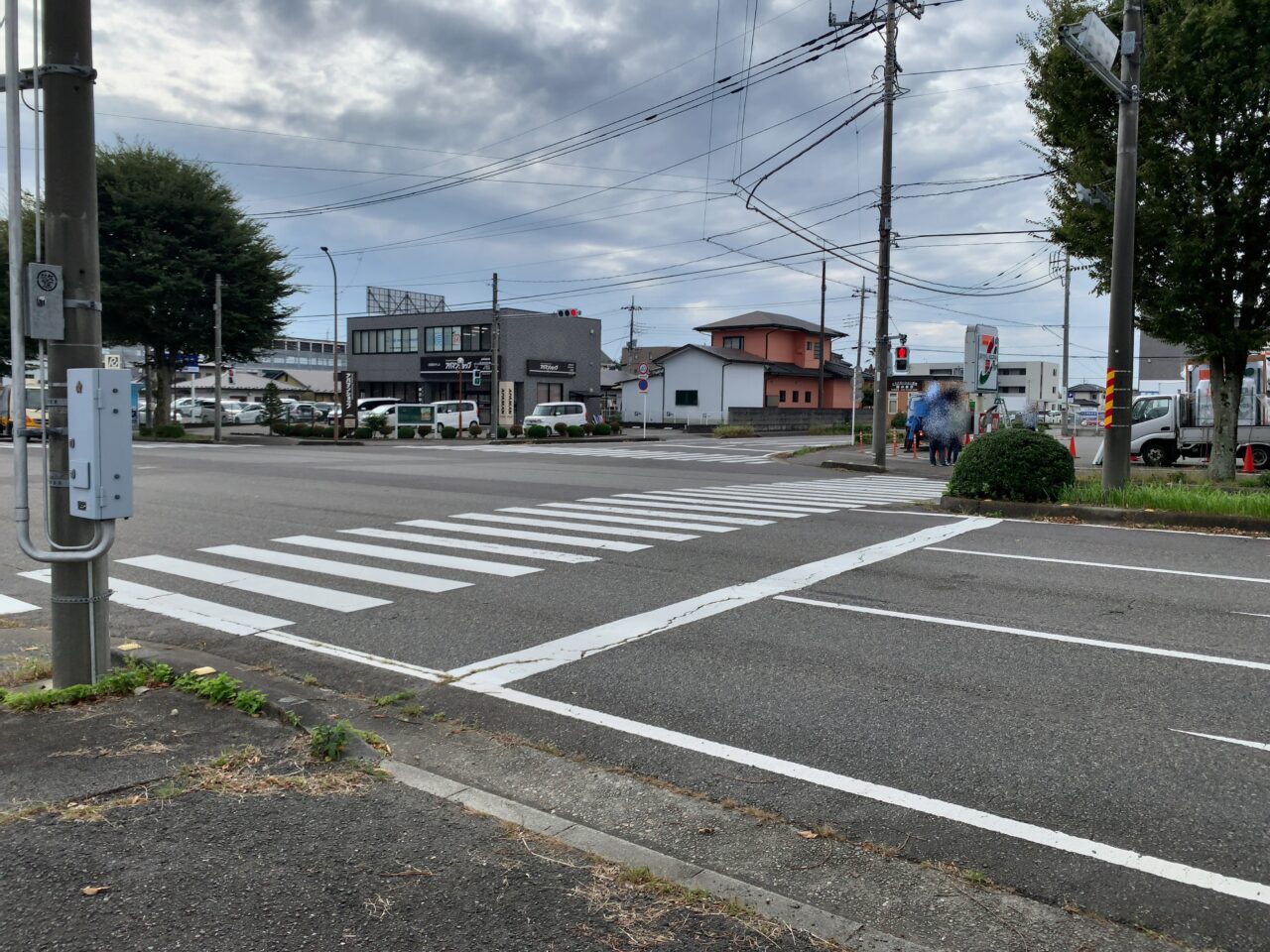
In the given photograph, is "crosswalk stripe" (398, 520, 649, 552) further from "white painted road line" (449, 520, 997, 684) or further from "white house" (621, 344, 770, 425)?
"white house" (621, 344, 770, 425)

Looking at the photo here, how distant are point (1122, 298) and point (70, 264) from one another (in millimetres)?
13452

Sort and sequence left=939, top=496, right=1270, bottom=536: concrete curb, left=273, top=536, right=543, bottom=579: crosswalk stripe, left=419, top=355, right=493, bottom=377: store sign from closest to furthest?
left=273, top=536, right=543, bottom=579: crosswalk stripe < left=939, top=496, right=1270, bottom=536: concrete curb < left=419, top=355, right=493, bottom=377: store sign

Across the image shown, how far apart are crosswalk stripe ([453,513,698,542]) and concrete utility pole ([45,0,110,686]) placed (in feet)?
22.2

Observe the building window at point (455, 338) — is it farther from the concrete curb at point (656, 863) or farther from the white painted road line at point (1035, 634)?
the concrete curb at point (656, 863)

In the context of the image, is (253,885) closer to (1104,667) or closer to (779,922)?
(779,922)

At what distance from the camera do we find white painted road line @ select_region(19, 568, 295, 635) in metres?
6.97

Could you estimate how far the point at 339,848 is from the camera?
334 cm

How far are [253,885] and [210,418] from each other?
64.6 meters

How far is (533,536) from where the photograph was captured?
11156mm

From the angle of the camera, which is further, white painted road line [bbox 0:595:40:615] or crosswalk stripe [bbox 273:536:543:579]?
crosswalk stripe [bbox 273:536:543:579]

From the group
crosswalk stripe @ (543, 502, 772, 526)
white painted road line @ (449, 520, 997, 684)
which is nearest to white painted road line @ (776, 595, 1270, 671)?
white painted road line @ (449, 520, 997, 684)

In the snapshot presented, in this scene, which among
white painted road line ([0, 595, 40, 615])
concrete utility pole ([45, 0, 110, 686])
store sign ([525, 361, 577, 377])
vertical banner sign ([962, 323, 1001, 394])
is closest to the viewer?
concrete utility pole ([45, 0, 110, 686])

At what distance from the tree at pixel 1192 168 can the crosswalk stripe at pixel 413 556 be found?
13.2 m

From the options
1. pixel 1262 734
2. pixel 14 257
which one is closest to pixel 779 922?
pixel 1262 734
